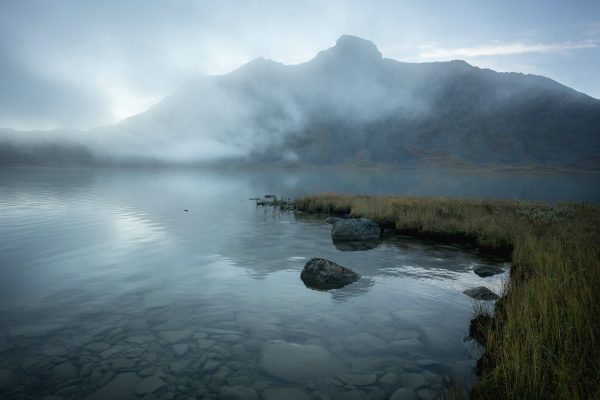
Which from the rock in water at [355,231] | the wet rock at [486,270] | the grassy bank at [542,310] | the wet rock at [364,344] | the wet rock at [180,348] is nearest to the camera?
the grassy bank at [542,310]

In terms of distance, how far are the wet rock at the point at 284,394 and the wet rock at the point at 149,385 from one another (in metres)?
1.86

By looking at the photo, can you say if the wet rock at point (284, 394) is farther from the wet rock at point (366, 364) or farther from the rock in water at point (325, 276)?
the rock in water at point (325, 276)

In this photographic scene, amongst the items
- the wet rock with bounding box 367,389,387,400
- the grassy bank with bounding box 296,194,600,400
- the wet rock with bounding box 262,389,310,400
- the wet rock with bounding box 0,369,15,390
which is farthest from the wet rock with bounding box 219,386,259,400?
the wet rock with bounding box 0,369,15,390

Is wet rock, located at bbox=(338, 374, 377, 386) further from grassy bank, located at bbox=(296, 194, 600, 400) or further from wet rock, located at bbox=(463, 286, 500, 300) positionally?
wet rock, located at bbox=(463, 286, 500, 300)

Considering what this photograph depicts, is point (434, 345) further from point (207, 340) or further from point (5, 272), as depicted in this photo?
point (5, 272)

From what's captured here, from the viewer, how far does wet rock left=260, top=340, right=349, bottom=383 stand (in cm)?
714

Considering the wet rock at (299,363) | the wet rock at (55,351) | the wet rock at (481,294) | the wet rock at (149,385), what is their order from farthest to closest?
the wet rock at (481,294), the wet rock at (55,351), the wet rock at (299,363), the wet rock at (149,385)

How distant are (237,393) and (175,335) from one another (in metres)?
2.87

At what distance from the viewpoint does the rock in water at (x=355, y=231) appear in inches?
861

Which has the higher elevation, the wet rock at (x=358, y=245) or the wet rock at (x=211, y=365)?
the wet rock at (x=211, y=365)

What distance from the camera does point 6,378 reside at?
6773mm

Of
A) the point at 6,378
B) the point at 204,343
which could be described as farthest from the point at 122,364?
the point at 6,378

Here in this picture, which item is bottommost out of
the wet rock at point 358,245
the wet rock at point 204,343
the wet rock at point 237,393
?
the wet rock at point 358,245

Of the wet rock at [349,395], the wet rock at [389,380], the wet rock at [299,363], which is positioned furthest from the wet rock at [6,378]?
the wet rock at [389,380]
